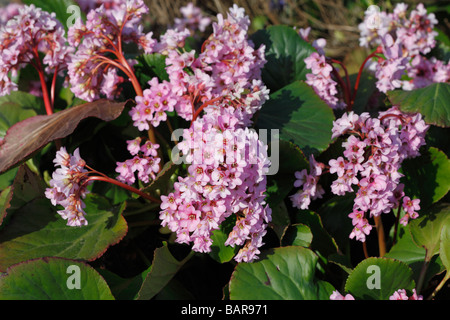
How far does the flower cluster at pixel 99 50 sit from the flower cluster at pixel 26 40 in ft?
0.37

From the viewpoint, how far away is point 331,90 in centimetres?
153

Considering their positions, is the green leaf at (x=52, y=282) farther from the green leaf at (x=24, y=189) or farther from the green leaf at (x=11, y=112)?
the green leaf at (x=11, y=112)

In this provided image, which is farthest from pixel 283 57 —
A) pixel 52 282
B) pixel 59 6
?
pixel 52 282

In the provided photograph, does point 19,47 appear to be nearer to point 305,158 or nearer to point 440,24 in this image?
point 305,158

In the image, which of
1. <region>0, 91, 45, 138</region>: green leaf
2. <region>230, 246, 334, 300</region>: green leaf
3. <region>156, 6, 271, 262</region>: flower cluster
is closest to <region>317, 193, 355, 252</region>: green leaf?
<region>230, 246, 334, 300</region>: green leaf

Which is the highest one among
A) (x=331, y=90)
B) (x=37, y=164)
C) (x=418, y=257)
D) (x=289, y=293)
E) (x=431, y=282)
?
(x=331, y=90)

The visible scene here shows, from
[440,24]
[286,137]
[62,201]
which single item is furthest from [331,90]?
[440,24]

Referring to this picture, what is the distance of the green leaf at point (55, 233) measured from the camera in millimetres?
1266

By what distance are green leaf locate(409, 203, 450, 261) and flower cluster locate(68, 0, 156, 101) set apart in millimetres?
879

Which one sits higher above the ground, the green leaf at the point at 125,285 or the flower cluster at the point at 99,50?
the flower cluster at the point at 99,50

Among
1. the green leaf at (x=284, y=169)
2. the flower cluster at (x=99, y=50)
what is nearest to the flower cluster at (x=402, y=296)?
the green leaf at (x=284, y=169)

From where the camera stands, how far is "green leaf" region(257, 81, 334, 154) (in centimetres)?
144
